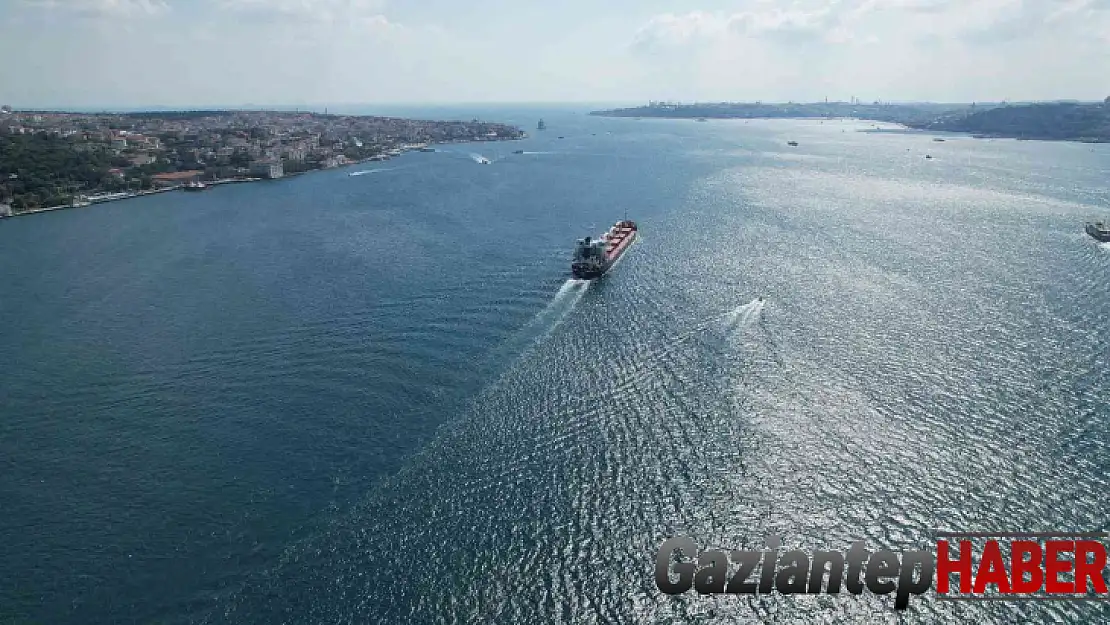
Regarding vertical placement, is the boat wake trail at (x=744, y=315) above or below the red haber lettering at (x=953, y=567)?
above

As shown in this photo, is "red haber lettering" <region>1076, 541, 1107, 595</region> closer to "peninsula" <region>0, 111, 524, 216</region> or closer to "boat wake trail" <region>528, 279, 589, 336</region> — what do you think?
"boat wake trail" <region>528, 279, 589, 336</region>

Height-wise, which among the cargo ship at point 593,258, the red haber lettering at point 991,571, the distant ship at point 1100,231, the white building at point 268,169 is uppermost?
the white building at point 268,169

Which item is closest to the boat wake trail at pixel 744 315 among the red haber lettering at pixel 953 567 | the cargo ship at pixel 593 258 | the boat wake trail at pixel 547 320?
the boat wake trail at pixel 547 320

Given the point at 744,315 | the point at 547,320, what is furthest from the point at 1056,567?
the point at 547,320

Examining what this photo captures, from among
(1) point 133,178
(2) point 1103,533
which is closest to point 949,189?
(2) point 1103,533

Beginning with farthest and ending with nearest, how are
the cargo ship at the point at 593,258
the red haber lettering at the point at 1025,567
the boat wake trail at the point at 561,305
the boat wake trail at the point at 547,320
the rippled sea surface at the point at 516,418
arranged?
the cargo ship at the point at 593,258, the boat wake trail at the point at 561,305, the boat wake trail at the point at 547,320, the rippled sea surface at the point at 516,418, the red haber lettering at the point at 1025,567

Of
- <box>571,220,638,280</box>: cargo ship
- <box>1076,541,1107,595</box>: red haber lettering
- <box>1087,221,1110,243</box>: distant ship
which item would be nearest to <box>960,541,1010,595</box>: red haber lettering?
<box>1076,541,1107,595</box>: red haber lettering

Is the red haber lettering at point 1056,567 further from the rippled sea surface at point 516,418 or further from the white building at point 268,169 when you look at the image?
the white building at point 268,169
